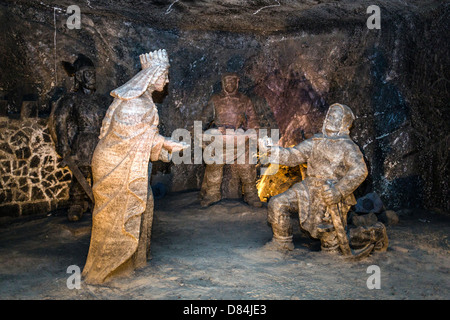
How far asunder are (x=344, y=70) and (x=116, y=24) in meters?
4.58

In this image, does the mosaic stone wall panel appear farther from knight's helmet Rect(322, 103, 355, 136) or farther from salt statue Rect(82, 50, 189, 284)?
knight's helmet Rect(322, 103, 355, 136)

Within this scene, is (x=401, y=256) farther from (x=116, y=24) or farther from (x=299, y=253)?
(x=116, y=24)

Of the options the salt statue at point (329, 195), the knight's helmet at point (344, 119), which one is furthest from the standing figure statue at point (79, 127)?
the knight's helmet at point (344, 119)

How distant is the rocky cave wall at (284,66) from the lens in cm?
664

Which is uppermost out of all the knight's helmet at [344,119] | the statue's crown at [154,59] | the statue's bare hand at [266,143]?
the statue's crown at [154,59]

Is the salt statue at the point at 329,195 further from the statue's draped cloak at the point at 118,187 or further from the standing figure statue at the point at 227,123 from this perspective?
the standing figure statue at the point at 227,123

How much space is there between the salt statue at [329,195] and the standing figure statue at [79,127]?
10.4ft

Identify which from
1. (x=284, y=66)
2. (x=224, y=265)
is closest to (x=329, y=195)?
(x=224, y=265)

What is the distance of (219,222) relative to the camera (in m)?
6.17

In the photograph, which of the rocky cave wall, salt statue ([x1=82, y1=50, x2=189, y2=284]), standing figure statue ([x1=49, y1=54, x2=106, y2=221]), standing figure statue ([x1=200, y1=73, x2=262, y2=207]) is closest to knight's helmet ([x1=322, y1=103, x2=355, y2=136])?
salt statue ([x1=82, y1=50, x2=189, y2=284])

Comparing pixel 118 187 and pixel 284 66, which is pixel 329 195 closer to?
pixel 118 187

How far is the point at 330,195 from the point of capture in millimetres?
4406

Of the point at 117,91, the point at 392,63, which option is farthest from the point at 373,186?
the point at 117,91

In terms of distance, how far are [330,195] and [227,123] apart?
3.13 m
